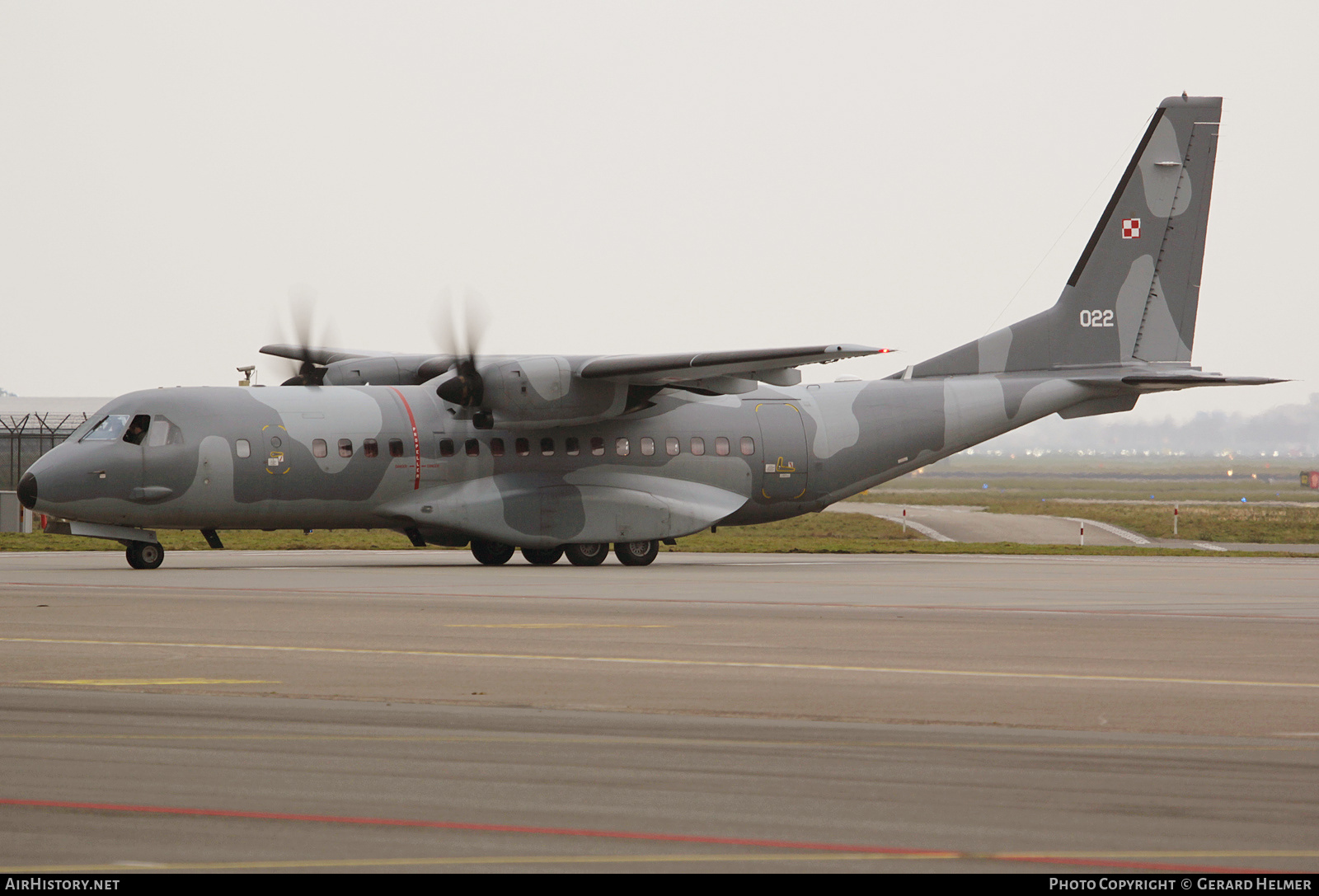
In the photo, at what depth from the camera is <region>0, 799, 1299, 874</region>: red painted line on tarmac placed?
19.5ft

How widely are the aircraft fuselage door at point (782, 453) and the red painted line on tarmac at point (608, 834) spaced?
24571mm

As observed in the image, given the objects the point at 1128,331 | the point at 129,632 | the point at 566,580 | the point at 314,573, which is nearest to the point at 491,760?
the point at 129,632

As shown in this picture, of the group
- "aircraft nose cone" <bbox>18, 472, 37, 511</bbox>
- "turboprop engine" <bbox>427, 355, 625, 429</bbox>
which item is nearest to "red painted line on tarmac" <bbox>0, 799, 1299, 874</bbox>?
"aircraft nose cone" <bbox>18, 472, 37, 511</bbox>

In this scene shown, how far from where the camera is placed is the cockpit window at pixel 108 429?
86.6ft

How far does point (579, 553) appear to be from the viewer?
30.0 metres

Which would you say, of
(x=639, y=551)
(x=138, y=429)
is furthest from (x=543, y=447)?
(x=138, y=429)

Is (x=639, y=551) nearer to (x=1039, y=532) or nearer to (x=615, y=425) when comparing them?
(x=615, y=425)

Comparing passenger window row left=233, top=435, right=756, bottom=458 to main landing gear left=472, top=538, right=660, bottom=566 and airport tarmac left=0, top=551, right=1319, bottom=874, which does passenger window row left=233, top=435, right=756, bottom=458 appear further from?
airport tarmac left=0, top=551, right=1319, bottom=874

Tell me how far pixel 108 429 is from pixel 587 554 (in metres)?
9.67

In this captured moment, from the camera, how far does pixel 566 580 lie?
24484 millimetres

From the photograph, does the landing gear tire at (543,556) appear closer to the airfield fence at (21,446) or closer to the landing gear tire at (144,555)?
the landing gear tire at (144,555)

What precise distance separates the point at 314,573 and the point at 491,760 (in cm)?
1813

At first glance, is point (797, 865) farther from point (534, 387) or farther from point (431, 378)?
point (431, 378)

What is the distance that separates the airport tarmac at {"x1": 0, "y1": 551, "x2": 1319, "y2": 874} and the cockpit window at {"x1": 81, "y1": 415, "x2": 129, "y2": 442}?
7474mm
